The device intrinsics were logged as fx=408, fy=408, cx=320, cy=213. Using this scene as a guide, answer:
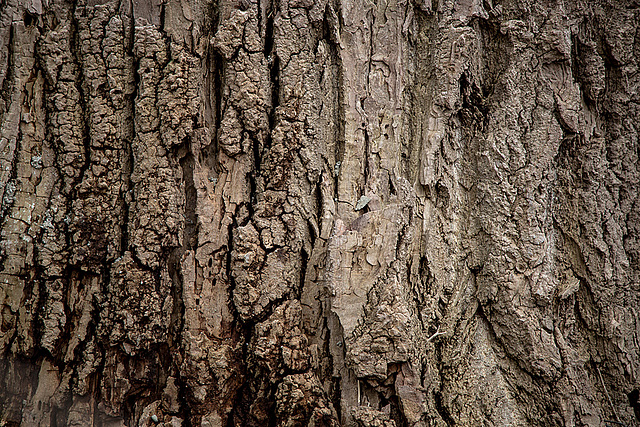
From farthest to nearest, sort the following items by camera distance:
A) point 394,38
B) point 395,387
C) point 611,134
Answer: point 611,134 < point 394,38 < point 395,387

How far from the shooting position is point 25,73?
1.47 metres

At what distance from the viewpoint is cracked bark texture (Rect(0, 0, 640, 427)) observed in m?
1.43

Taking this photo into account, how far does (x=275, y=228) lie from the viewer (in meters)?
1.47

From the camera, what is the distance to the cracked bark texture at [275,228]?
1.43 meters

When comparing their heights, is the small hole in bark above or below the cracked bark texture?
above

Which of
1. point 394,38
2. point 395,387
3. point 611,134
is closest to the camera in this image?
point 395,387

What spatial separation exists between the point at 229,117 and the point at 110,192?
1.67 ft

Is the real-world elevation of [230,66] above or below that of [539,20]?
below

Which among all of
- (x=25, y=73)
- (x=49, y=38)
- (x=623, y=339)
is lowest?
(x=623, y=339)

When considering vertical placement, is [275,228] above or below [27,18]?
below

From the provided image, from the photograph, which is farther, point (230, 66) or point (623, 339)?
point (623, 339)

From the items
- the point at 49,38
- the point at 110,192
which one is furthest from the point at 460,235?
the point at 49,38

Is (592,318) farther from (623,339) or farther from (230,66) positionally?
(230,66)

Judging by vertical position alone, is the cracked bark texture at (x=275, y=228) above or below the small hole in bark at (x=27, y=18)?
below
